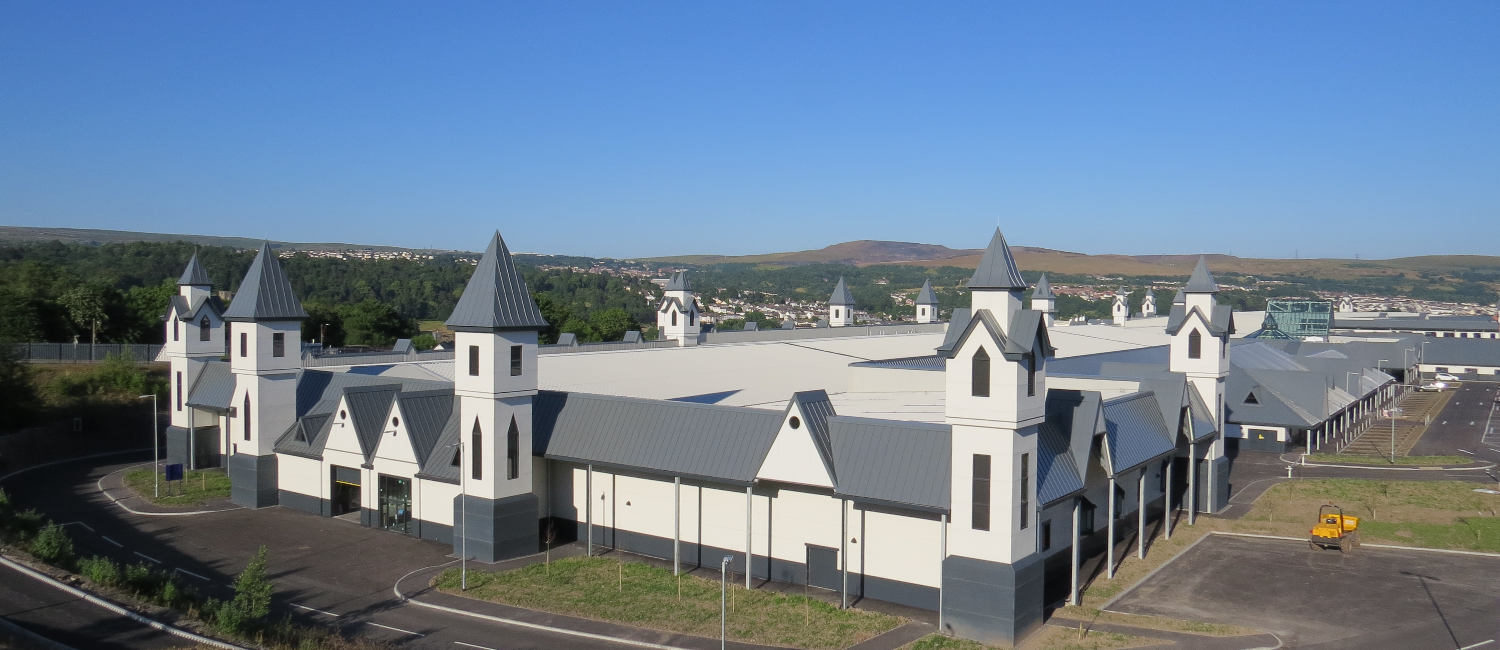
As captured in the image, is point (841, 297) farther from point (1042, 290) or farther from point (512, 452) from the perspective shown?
point (512, 452)

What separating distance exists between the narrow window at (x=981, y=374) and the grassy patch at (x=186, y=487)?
101 ft

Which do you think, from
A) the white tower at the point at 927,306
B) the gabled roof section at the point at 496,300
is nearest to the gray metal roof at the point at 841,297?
the white tower at the point at 927,306

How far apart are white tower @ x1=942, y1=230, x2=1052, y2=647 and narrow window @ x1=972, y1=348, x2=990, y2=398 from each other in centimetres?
2

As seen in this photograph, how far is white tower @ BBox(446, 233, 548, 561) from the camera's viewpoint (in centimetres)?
3069

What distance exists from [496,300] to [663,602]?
10.7 metres

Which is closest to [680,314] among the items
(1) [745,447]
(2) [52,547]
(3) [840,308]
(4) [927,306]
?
(3) [840,308]

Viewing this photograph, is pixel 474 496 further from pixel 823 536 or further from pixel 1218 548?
pixel 1218 548

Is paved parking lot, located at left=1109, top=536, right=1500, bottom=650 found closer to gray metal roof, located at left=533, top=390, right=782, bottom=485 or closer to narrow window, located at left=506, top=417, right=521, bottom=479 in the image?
gray metal roof, located at left=533, top=390, right=782, bottom=485

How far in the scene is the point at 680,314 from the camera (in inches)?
2473

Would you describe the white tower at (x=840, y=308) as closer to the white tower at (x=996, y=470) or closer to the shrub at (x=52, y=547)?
the white tower at (x=996, y=470)

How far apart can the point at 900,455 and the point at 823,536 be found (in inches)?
145

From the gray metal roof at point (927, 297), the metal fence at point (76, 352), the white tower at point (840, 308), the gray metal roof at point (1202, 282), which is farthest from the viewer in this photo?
the gray metal roof at point (927, 297)

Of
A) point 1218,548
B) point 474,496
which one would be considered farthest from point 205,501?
point 1218,548

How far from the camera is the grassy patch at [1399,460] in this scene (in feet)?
168
